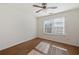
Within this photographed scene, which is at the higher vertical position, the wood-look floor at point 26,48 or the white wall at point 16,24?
the white wall at point 16,24

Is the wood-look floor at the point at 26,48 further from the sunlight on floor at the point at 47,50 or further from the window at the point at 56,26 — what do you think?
the window at the point at 56,26

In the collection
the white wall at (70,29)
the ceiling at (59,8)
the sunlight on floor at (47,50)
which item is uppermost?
the ceiling at (59,8)

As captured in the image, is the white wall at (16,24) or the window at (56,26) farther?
the window at (56,26)

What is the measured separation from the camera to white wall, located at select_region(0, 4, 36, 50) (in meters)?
1.51

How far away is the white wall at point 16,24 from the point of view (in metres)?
1.51

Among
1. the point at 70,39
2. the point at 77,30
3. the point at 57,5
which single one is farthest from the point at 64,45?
the point at 57,5

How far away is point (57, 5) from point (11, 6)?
0.79m

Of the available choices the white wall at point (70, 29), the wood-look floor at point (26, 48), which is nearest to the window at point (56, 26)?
the white wall at point (70, 29)

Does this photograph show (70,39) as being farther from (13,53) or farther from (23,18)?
(13,53)

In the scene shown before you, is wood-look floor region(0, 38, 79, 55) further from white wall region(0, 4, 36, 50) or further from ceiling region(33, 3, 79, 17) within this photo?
ceiling region(33, 3, 79, 17)

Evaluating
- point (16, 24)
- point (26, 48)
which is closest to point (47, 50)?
point (26, 48)

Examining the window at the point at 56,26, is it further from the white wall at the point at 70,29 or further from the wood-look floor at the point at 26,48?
the wood-look floor at the point at 26,48

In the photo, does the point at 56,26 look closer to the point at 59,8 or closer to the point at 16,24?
the point at 59,8

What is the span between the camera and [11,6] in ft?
5.01
